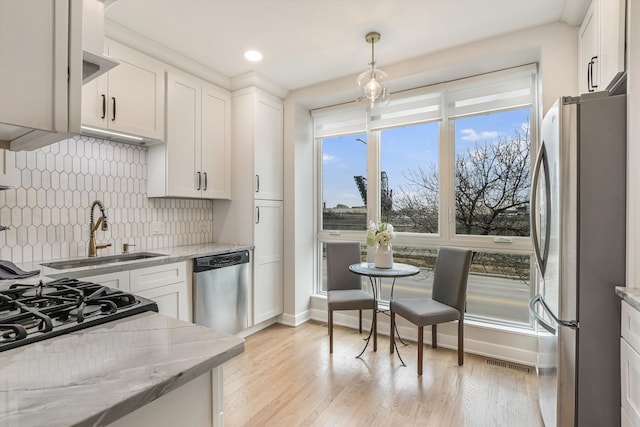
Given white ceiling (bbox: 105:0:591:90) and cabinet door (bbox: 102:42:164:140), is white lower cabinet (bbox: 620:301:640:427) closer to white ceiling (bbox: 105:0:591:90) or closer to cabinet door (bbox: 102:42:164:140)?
white ceiling (bbox: 105:0:591:90)

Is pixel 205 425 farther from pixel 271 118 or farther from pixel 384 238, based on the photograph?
pixel 271 118

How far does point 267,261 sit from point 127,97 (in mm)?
1957

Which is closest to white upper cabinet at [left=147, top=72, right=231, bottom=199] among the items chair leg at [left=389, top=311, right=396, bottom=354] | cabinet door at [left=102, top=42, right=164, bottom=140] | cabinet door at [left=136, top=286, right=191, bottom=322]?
cabinet door at [left=102, top=42, right=164, bottom=140]

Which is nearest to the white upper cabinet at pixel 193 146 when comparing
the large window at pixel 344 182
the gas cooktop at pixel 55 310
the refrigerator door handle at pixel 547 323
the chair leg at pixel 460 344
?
the large window at pixel 344 182

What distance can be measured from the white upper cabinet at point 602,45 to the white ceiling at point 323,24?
25 cm

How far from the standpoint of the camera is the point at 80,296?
1169 millimetres

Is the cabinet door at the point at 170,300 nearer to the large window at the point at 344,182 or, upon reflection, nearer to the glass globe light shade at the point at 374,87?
the large window at the point at 344,182

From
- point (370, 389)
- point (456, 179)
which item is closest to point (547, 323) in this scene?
point (370, 389)

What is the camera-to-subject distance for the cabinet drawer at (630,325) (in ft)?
4.25

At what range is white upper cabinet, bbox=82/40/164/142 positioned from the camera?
2.44 metres

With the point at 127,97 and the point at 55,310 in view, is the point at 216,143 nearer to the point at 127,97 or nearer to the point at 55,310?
the point at 127,97

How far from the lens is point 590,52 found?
6.73 feet

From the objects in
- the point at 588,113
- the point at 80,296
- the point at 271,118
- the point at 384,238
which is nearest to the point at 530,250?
the point at 384,238

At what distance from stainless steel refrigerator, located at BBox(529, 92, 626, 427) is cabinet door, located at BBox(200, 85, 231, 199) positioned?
2.82m
